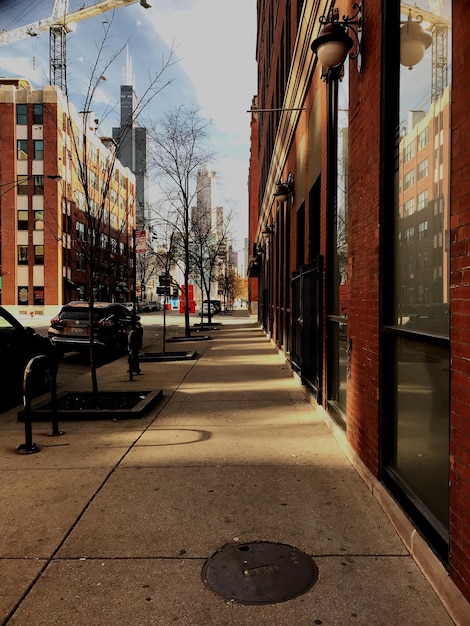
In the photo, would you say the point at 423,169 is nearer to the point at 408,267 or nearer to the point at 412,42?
the point at 408,267

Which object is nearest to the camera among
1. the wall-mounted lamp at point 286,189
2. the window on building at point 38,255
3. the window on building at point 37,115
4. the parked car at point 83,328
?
the wall-mounted lamp at point 286,189

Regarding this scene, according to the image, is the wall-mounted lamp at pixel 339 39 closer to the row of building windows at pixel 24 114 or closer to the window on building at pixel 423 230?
the window on building at pixel 423 230

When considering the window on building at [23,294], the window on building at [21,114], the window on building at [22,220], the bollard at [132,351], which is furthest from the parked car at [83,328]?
the window on building at [21,114]

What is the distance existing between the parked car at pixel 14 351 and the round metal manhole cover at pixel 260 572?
5.24 metres

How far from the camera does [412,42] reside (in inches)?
144

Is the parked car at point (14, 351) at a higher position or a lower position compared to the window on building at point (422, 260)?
lower

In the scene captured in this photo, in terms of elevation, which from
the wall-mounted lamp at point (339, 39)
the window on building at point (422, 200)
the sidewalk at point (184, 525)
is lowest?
the sidewalk at point (184, 525)

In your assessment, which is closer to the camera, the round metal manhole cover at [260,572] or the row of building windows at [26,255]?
the round metal manhole cover at [260,572]

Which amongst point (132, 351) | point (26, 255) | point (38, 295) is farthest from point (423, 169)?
point (26, 255)

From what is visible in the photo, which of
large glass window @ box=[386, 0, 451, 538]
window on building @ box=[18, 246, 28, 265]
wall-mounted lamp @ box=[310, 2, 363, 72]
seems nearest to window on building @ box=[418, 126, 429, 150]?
large glass window @ box=[386, 0, 451, 538]

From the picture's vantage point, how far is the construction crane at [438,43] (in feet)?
10.2

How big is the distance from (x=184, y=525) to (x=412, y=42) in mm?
3914

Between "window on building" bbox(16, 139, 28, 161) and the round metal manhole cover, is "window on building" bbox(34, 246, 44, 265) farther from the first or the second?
the round metal manhole cover

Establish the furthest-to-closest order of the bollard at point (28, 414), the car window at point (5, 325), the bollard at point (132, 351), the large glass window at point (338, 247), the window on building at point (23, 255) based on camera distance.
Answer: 1. the window on building at point (23, 255)
2. the bollard at point (132, 351)
3. the car window at point (5, 325)
4. the large glass window at point (338, 247)
5. the bollard at point (28, 414)
